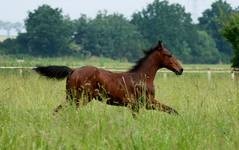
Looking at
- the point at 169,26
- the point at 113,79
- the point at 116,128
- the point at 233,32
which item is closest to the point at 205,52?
the point at 169,26

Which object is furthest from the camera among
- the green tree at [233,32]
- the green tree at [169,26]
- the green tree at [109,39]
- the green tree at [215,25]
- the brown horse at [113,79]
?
the green tree at [215,25]

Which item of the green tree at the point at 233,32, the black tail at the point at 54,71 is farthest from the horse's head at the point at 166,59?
the green tree at the point at 233,32

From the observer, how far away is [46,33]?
7450 cm

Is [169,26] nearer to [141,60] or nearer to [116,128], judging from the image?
[141,60]

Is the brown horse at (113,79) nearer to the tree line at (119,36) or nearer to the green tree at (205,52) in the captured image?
the tree line at (119,36)

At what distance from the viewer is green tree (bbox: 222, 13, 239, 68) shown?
17344 mm

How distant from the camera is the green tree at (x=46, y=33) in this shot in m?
73.8

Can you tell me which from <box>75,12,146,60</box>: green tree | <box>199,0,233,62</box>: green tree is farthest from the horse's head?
<box>199,0,233,62</box>: green tree

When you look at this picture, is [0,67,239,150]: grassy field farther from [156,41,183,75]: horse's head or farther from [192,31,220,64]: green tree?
[192,31,220,64]: green tree

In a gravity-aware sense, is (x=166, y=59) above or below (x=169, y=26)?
below

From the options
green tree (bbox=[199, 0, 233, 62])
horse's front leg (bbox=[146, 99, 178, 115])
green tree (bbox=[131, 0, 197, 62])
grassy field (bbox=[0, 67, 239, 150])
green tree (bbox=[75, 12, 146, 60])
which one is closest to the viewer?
grassy field (bbox=[0, 67, 239, 150])

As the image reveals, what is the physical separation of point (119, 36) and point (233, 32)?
66.6 metres

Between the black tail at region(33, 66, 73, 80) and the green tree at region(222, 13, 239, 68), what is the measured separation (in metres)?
8.29

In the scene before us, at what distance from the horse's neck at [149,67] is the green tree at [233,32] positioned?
7.17m
